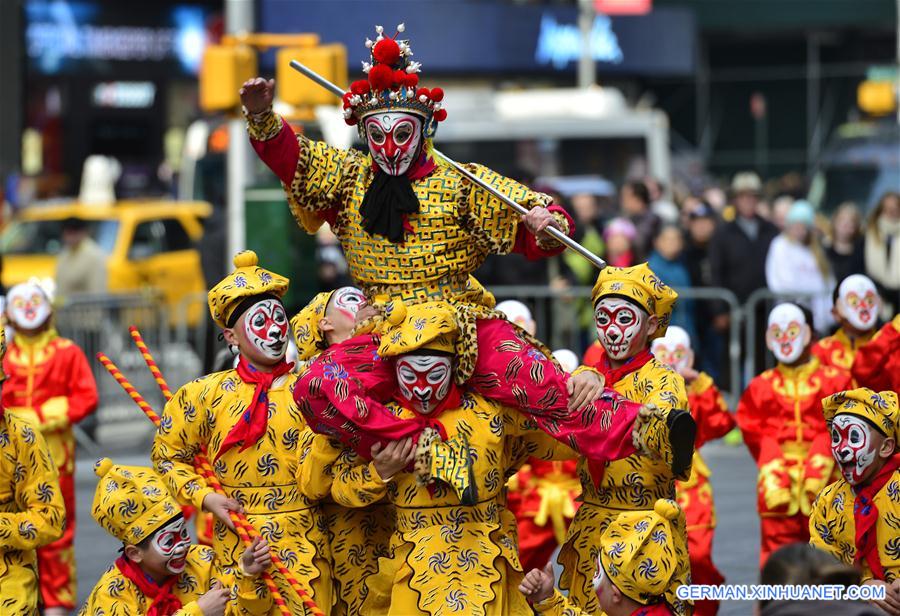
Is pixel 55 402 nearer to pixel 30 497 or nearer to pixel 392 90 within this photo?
pixel 30 497

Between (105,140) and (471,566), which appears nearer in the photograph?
(471,566)

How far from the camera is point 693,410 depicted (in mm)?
9055

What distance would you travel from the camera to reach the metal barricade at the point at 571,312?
48.9 feet

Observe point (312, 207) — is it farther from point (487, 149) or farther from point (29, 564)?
point (487, 149)

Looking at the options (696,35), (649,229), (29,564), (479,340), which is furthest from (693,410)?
(696,35)

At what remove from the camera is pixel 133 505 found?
710 centimetres

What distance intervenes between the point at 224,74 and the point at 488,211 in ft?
24.5

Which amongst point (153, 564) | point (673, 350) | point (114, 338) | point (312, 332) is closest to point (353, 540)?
point (153, 564)

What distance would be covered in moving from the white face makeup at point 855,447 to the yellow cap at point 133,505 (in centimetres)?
270

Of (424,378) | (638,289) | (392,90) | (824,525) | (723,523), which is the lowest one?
(723,523)

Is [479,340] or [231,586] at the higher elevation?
[479,340]

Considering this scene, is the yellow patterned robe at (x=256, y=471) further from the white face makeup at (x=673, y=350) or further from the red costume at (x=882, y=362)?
the red costume at (x=882, y=362)

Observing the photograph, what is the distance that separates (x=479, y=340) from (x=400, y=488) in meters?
0.65

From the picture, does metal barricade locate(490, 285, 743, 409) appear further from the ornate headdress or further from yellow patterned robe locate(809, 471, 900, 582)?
the ornate headdress
